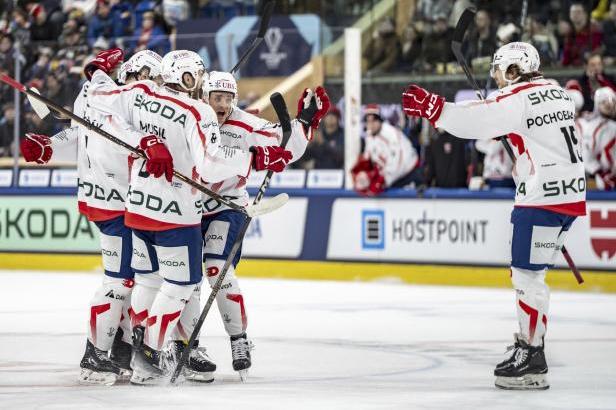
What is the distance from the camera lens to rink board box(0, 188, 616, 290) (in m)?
11.5

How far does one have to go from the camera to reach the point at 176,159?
6418 mm

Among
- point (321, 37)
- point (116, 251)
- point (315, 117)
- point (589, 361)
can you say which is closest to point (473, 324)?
point (589, 361)

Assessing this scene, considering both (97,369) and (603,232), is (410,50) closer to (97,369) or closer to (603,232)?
(603,232)

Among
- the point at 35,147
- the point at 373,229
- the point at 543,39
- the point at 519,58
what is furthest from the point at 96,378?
the point at 543,39

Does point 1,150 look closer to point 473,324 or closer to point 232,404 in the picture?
point 473,324

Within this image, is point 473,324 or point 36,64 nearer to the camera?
point 473,324

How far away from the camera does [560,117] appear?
6500 millimetres

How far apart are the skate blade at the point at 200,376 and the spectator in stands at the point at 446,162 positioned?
598cm


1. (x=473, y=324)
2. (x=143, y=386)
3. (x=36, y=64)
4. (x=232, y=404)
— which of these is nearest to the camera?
(x=232, y=404)

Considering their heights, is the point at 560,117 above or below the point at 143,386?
above

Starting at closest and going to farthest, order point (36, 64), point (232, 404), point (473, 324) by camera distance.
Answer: point (232, 404) → point (473, 324) → point (36, 64)

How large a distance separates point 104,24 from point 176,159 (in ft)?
30.1

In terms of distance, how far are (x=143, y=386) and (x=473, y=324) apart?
11.4 feet

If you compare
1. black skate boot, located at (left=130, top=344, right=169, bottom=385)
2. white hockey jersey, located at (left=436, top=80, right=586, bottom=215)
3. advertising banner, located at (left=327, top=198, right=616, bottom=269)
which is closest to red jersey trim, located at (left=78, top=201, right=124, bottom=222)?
black skate boot, located at (left=130, top=344, right=169, bottom=385)
